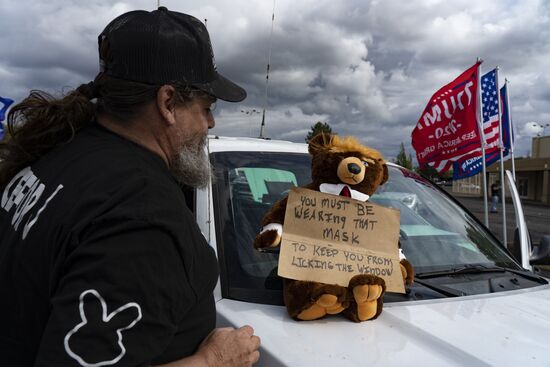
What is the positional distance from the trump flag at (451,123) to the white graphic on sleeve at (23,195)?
17.1 ft

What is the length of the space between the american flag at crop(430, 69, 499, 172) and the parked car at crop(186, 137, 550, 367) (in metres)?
3.17

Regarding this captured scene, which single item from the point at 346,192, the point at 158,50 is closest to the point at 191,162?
the point at 158,50

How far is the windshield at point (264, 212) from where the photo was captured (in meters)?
1.92

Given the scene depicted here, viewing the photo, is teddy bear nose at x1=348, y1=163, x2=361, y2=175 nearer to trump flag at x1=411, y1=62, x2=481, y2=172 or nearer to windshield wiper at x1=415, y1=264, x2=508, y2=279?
windshield wiper at x1=415, y1=264, x2=508, y2=279

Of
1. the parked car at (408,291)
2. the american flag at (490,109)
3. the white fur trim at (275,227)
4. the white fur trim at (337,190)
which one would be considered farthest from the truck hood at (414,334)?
the american flag at (490,109)

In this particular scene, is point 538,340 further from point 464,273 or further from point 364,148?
point 364,148

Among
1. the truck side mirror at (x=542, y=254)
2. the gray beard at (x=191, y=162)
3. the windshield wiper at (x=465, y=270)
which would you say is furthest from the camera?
the truck side mirror at (x=542, y=254)

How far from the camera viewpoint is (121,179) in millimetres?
1128

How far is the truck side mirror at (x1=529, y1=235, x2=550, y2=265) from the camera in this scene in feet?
8.53

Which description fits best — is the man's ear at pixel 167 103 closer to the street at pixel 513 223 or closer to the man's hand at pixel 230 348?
the man's hand at pixel 230 348

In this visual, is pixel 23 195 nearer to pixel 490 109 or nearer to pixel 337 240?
pixel 337 240

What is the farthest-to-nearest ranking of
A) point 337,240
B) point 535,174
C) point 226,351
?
point 535,174 < point 337,240 < point 226,351

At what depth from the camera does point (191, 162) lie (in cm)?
151

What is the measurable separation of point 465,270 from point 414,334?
768 mm
